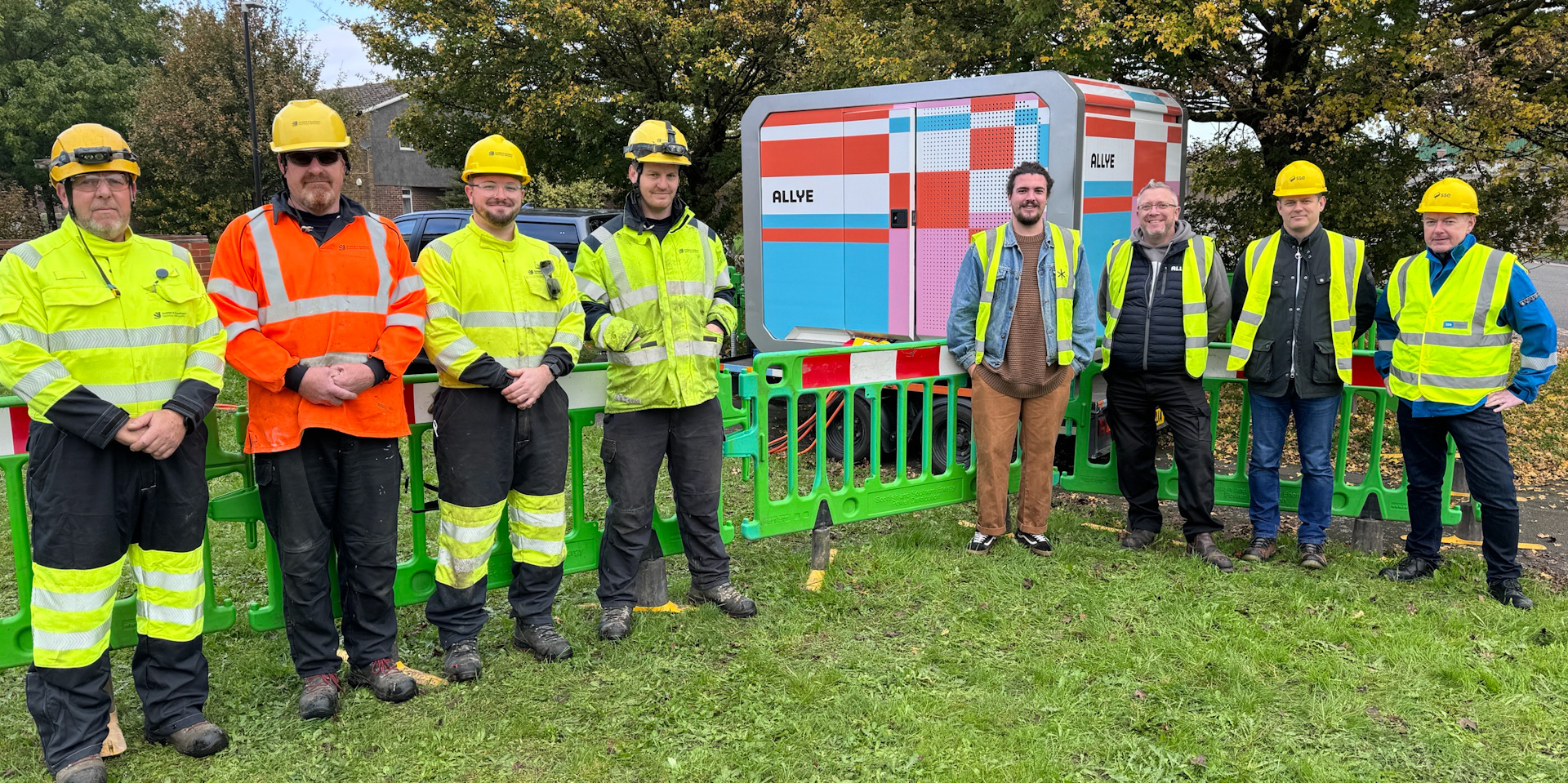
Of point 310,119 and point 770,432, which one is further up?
point 310,119

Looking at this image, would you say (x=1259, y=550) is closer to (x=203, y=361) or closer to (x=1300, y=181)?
(x=1300, y=181)

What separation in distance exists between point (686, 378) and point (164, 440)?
5.97 feet

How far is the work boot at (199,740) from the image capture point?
11.0ft

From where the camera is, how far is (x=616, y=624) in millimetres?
4293

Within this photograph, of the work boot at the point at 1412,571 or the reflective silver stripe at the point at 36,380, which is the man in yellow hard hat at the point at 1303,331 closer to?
the work boot at the point at 1412,571

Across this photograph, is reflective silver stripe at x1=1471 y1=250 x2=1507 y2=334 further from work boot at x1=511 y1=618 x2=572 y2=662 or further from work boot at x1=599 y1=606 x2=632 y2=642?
work boot at x1=511 y1=618 x2=572 y2=662

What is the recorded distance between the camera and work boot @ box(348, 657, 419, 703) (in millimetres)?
3711

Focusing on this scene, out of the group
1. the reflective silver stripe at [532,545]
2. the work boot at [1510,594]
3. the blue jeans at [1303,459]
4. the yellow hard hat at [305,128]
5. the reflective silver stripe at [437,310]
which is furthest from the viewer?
the blue jeans at [1303,459]

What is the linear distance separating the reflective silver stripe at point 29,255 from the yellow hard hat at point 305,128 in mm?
720

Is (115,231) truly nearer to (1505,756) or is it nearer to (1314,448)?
(1505,756)


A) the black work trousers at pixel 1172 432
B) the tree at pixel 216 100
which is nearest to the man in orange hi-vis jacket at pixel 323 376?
the black work trousers at pixel 1172 432

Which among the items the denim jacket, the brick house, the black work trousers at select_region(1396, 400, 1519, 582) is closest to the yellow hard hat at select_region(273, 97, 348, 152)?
the denim jacket

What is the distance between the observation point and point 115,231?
10.3 feet

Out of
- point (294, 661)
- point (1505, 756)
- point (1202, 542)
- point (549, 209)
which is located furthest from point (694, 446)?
point (549, 209)
